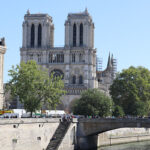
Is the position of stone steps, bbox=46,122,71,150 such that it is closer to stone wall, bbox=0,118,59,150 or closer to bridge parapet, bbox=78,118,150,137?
stone wall, bbox=0,118,59,150

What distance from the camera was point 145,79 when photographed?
8919cm

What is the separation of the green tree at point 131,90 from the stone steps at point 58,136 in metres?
31.2

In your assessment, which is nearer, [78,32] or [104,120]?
[104,120]

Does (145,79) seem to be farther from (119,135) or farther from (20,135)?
(20,135)

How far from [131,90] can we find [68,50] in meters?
30.2

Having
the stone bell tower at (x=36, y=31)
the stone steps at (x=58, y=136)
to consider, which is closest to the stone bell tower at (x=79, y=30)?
the stone bell tower at (x=36, y=31)

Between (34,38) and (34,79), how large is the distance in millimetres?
56712

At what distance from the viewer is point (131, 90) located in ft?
282

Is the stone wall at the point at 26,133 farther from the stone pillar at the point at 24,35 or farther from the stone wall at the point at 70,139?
the stone pillar at the point at 24,35

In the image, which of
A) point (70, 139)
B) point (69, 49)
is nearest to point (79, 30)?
point (69, 49)

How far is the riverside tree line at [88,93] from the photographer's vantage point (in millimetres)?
58406

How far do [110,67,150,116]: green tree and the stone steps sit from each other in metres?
31.2

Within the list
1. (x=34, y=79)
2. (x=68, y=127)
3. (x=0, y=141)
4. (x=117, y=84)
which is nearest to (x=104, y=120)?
(x=68, y=127)

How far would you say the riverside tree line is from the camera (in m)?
58.4
